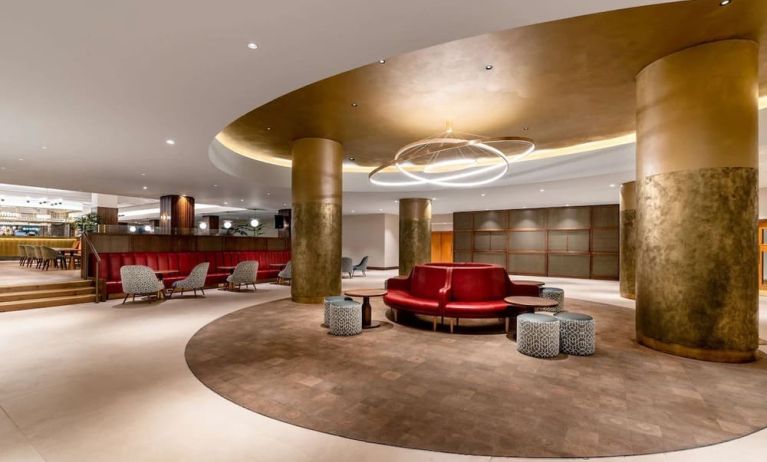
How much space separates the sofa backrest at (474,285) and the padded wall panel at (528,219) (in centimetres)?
1142

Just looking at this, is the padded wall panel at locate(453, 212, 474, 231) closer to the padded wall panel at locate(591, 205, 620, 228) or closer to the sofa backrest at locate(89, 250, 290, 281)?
the padded wall panel at locate(591, 205, 620, 228)

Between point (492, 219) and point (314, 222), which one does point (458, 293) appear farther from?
point (492, 219)

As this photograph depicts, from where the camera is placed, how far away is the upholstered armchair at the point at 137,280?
784cm

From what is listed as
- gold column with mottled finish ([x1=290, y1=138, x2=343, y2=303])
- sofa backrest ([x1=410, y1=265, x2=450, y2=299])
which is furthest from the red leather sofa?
sofa backrest ([x1=410, y1=265, x2=450, y2=299])

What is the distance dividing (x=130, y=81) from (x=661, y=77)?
21.7ft

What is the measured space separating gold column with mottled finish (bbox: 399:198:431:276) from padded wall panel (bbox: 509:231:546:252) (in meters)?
4.67

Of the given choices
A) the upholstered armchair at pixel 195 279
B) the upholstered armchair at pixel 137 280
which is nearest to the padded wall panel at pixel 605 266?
the upholstered armchair at pixel 195 279

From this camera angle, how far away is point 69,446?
97.4 inches

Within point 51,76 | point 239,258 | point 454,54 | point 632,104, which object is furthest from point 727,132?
point 239,258

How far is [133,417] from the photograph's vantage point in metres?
2.90

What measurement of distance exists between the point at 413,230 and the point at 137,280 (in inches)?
381

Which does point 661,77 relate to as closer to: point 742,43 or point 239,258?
point 742,43

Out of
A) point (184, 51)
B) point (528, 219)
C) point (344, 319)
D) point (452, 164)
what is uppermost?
point (452, 164)

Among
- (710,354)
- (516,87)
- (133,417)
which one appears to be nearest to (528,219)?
(516,87)
